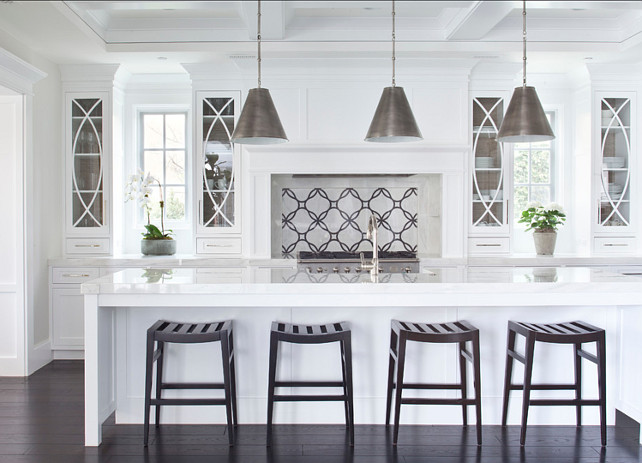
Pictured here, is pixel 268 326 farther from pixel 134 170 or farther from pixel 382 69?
pixel 134 170

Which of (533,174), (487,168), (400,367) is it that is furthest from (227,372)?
(533,174)

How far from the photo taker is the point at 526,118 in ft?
9.05

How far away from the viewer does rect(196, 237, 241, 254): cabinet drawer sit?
4.91 meters

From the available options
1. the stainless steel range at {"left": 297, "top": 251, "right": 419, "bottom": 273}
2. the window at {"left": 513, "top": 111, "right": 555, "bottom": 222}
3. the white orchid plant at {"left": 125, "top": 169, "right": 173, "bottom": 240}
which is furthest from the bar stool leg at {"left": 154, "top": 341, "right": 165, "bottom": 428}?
the window at {"left": 513, "top": 111, "right": 555, "bottom": 222}

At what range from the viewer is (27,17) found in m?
3.71

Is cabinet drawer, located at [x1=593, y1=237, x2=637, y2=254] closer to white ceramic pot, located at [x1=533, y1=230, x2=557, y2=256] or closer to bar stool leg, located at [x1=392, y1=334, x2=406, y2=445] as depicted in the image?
white ceramic pot, located at [x1=533, y1=230, x2=557, y2=256]

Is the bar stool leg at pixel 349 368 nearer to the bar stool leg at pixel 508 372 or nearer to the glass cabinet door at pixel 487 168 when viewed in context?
the bar stool leg at pixel 508 372

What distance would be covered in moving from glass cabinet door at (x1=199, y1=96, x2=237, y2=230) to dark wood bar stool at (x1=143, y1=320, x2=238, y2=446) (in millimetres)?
2005

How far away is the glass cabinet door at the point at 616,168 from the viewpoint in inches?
195

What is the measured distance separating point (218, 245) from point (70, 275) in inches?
50.4

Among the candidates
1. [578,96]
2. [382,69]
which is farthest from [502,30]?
[578,96]

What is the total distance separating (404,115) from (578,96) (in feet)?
10.6

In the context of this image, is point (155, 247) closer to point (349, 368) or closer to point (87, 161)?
point (87, 161)

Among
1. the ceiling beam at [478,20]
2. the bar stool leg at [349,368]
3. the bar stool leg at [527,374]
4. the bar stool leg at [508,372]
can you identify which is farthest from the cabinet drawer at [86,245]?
the bar stool leg at [527,374]
